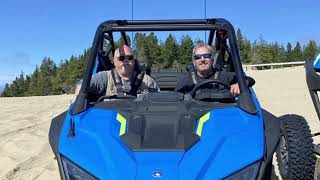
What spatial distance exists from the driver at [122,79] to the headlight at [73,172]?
1.41 metres

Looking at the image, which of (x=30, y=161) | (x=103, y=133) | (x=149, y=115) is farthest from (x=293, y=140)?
(x=30, y=161)

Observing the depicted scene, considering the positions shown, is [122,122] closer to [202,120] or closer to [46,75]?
[202,120]

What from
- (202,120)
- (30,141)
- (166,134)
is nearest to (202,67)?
(202,120)

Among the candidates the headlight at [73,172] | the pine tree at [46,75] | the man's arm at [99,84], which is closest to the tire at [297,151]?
the man's arm at [99,84]

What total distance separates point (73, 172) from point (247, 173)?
3.28 feet

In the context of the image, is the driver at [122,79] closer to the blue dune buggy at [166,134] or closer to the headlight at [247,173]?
the blue dune buggy at [166,134]

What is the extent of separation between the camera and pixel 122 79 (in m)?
4.50

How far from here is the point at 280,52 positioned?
333 ft

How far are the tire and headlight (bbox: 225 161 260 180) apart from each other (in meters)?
1.62

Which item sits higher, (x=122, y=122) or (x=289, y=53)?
(x=289, y=53)

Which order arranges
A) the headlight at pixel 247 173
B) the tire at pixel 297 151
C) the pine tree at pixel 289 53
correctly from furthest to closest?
the pine tree at pixel 289 53, the tire at pixel 297 151, the headlight at pixel 247 173

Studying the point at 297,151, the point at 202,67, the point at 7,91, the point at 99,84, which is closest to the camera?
the point at 297,151

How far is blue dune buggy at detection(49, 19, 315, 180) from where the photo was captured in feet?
8.68

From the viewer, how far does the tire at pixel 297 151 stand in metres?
4.18
